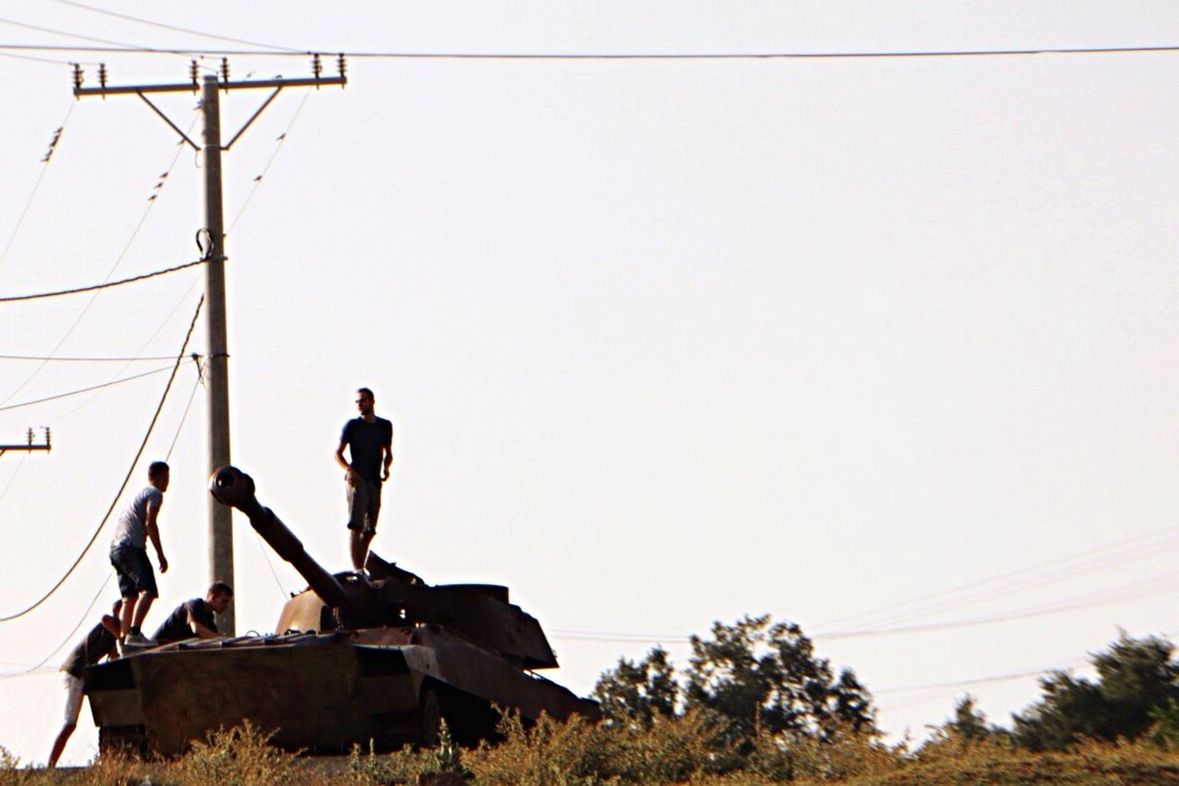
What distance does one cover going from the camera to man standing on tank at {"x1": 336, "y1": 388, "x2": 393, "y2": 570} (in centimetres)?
2305

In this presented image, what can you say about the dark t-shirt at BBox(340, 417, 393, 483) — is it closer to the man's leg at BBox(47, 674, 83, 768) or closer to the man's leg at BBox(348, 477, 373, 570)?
the man's leg at BBox(348, 477, 373, 570)

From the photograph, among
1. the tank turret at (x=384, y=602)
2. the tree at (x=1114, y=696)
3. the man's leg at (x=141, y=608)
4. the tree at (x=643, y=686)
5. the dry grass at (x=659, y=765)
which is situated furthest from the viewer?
the tree at (x=643, y=686)

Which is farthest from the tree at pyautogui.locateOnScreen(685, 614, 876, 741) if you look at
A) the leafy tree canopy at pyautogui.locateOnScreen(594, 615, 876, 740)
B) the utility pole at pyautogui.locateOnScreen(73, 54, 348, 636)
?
the utility pole at pyautogui.locateOnScreen(73, 54, 348, 636)

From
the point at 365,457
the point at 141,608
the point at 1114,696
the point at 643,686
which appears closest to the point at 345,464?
the point at 365,457

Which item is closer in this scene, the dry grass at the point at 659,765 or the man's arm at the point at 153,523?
the dry grass at the point at 659,765

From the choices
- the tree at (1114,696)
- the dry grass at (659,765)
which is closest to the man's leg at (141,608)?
A: the dry grass at (659,765)

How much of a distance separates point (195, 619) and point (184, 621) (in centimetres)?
15

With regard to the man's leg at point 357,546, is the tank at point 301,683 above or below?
below

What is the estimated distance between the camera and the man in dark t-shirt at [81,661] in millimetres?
21391

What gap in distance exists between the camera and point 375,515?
23344 millimetres

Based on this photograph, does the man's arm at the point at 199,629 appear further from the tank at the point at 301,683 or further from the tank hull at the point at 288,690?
the tank hull at the point at 288,690

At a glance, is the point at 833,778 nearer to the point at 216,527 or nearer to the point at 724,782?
the point at 724,782

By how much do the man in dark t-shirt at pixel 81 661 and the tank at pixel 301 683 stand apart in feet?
0.84

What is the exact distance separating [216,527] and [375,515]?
478cm
